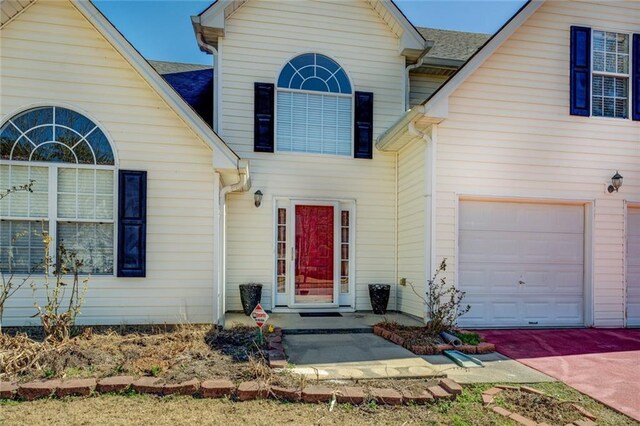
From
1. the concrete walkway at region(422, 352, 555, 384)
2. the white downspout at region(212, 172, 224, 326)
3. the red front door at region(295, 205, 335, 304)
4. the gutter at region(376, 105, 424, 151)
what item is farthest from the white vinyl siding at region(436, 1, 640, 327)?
the white downspout at region(212, 172, 224, 326)

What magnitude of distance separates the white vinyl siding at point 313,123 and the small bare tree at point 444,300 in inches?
123

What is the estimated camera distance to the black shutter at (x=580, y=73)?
713cm

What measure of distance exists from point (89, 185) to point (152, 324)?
89.9 inches

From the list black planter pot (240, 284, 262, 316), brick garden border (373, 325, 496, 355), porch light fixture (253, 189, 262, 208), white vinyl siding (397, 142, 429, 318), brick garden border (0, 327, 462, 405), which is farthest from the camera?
porch light fixture (253, 189, 262, 208)

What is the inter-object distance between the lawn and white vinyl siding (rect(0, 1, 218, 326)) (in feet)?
8.51

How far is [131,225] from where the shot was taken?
19.9 ft

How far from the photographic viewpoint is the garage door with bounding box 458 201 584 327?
6887mm

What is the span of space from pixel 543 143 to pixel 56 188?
7881 mm

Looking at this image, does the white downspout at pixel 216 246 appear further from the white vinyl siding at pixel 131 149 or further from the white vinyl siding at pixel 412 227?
the white vinyl siding at pixel 412 227

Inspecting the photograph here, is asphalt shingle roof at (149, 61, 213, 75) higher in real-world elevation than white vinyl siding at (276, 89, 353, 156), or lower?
higher

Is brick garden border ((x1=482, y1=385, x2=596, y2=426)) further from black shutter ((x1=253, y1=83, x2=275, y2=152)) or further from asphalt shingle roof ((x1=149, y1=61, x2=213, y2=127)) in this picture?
asphalt shingle roof ((x1=149, y1=61, x2=213, y2=127))

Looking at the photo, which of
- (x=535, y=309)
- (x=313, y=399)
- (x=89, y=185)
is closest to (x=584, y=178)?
(x=535, y=309)

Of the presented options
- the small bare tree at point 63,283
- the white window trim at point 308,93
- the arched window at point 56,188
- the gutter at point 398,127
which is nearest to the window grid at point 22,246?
the arched window at point 56,188

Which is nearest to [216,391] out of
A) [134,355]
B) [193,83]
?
[134,355]
